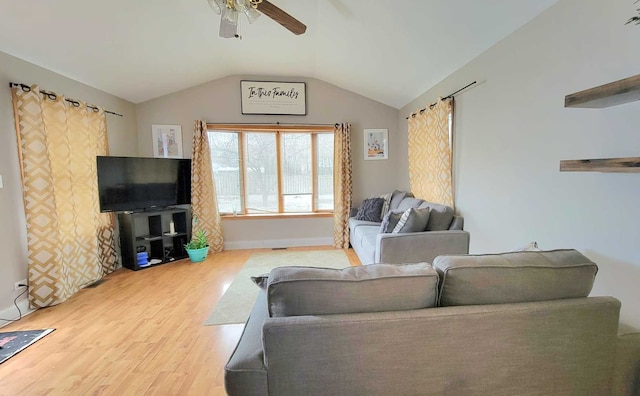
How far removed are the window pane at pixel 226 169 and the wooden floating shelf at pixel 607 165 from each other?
4.06 m

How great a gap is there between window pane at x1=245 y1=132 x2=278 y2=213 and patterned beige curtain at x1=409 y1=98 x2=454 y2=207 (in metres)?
2.18

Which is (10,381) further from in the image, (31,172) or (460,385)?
(460,385)

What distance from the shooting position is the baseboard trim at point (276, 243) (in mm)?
4535

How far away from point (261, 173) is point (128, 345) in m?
2.98

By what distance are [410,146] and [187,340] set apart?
3435 millimetres

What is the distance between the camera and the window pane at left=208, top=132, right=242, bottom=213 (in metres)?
4.43

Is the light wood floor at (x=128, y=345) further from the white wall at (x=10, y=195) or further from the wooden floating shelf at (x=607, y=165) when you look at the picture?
the wooden floating shelf at (x=607, y=165)

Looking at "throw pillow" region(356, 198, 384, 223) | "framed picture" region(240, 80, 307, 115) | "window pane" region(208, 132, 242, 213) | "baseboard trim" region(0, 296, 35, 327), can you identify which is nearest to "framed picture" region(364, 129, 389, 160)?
"throw pillow" region(356, 198, 384, 223)

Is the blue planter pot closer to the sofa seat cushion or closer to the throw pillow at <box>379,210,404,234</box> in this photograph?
the throw pillow at <box>379,210,404,234</box>

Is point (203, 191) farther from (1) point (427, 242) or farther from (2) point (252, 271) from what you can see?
(1) point (427, 242)

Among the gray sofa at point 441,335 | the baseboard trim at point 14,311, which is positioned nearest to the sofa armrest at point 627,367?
the gray sofa at point 441,335

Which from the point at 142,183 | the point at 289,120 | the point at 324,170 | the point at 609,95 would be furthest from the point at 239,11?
the point at 324,170

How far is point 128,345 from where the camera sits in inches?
80.0

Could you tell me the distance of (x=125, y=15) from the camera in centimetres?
241
